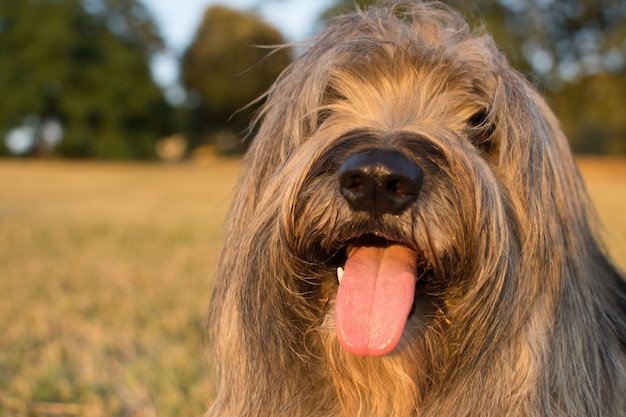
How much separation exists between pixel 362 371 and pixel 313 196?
63cm

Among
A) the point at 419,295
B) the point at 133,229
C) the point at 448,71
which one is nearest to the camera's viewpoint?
the point at 419,295

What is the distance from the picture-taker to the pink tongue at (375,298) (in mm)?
2348

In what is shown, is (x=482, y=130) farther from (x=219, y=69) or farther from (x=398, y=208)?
(x=219, y=69)

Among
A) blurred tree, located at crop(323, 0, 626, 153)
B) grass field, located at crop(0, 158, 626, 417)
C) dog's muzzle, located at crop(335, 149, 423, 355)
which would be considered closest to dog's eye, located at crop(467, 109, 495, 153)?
dog's muzzle, located at crop(335, 149, 423, 355)

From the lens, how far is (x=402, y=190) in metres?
2.15

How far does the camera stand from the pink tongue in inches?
92.4

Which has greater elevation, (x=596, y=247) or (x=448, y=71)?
(x=448, y=71)

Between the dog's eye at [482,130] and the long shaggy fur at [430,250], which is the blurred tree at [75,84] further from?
the dog's eye at [482,130]

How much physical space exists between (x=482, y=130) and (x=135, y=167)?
34233 millimetres

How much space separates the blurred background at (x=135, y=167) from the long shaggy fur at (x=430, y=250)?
17.8 inches

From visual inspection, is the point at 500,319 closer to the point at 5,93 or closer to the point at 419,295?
the point at 419,295

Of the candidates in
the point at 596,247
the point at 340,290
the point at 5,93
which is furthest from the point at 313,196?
the point at 5,93

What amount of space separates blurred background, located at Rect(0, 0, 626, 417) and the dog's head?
1.31 ft

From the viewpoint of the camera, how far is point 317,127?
274 cm
